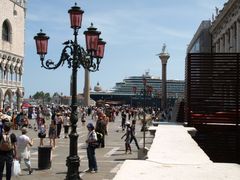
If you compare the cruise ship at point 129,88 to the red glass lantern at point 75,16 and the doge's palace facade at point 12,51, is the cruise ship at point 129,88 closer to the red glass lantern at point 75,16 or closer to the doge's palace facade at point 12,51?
the doge's palace facade at point 12,51

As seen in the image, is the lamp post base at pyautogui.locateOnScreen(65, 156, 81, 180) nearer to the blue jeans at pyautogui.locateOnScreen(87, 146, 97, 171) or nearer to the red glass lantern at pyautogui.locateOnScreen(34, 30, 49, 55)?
the blue jeans at pyautogui.locateOnScreen(87, 146, 97, 171)

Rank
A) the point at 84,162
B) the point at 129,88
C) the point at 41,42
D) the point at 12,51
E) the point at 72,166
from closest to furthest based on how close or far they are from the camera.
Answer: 1. the point at 72,166
2. the point at 41,42
3. the point at 84,162
4. the point at 12,51
5. the point at 129,88

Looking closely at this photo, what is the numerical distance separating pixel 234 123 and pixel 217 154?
1.23 metres

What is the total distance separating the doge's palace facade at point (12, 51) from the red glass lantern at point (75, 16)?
52045mm

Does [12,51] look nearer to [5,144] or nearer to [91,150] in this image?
[91,150]

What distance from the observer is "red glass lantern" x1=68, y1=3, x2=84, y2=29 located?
12.6 m

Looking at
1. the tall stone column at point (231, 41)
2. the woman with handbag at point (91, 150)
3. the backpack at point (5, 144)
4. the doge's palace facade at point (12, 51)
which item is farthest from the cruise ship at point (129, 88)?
the backpack at point (5, 144)

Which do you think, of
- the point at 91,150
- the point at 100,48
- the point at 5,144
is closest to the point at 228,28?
the point at 100,48

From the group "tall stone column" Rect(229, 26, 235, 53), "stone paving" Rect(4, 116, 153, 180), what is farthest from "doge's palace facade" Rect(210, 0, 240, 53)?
"stone paving" Rect(4, 116, 153, 180)

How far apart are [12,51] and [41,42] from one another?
57.6m

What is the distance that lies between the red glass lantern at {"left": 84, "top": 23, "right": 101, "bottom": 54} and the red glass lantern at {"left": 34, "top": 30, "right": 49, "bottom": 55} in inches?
45.6

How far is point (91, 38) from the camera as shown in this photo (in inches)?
510

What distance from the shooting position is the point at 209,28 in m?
53.6

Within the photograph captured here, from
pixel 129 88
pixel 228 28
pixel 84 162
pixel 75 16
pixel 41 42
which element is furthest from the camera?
pixel 129 88
